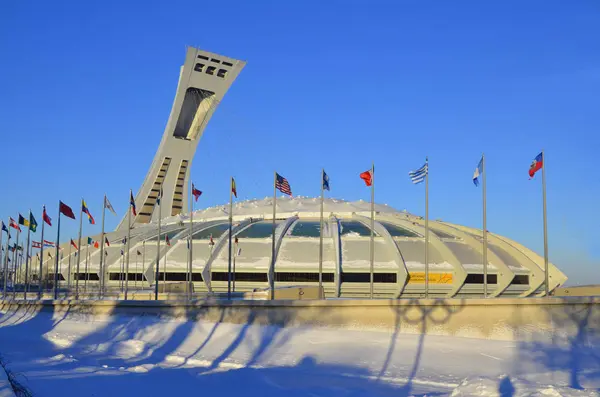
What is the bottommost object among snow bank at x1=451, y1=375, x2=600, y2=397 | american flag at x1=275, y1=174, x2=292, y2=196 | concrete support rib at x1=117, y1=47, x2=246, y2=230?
snow bank at x1=451, y1=375, x2=600, y2=397

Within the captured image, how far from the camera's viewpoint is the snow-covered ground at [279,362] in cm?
1728

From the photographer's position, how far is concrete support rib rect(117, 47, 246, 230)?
7731 cm

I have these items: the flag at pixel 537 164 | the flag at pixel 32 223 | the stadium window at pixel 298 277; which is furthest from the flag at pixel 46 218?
the flag at pixel 537 164

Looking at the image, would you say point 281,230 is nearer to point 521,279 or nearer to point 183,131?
point 521,279

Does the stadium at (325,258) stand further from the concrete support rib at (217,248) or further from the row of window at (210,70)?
the row of window at (210,70)

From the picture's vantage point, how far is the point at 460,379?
1916 centimetres

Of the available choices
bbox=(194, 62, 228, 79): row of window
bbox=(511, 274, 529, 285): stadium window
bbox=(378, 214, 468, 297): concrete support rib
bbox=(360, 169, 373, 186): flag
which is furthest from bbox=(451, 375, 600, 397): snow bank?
bbox=(194, 62, 228, 79): row of window

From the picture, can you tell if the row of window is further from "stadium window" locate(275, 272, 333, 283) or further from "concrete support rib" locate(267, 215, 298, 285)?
"stadium window" locate(275, 272, 333, 283)

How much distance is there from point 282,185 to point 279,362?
1233cm

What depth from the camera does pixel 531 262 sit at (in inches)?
1932

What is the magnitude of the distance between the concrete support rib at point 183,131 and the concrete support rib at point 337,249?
30269mm

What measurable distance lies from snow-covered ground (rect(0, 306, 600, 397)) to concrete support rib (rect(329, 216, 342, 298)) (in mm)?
18010

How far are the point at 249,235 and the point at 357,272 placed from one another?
10740 millimetres

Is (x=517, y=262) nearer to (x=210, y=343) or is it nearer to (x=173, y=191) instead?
(x=210, y=343)
